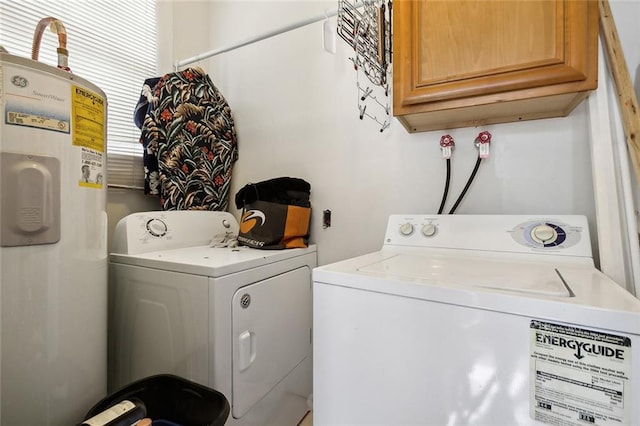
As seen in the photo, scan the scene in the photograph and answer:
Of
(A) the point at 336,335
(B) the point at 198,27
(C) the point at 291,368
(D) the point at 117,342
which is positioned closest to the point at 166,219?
(D) the point at 117,342

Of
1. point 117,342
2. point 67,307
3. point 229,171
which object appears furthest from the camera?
point 229,171

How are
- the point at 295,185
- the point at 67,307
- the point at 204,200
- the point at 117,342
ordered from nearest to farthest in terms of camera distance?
the point at 67,307
the point at 117,342
the point at 295,185
the point at 204,200

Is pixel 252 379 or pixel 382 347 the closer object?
pixel 382 347

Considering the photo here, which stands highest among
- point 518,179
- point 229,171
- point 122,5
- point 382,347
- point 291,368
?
point 122,5

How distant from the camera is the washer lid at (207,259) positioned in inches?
42.3

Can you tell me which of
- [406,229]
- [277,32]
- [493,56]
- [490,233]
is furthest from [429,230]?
[277,32]

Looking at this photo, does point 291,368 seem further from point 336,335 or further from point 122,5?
point 122,5

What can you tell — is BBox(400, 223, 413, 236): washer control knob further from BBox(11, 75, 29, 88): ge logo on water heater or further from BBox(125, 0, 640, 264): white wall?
BBox(11, 75, 29, 88): ge logo on water heater

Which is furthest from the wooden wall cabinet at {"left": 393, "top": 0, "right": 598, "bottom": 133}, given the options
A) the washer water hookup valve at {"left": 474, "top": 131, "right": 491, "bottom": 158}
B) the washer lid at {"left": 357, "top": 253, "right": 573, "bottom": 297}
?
the washer lid at {"left": 357, "top": 253, "right": 573, "bottom": 297}

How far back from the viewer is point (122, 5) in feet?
5.59

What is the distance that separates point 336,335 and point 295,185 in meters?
1.01

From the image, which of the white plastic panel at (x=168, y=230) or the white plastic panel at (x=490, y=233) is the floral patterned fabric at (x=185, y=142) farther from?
the white plastic panel at (x=490, y=233)

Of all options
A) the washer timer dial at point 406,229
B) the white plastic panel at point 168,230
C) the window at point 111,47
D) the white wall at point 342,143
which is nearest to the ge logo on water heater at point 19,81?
the white plastic panel at point 168,230

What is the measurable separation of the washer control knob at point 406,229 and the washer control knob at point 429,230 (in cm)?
5
